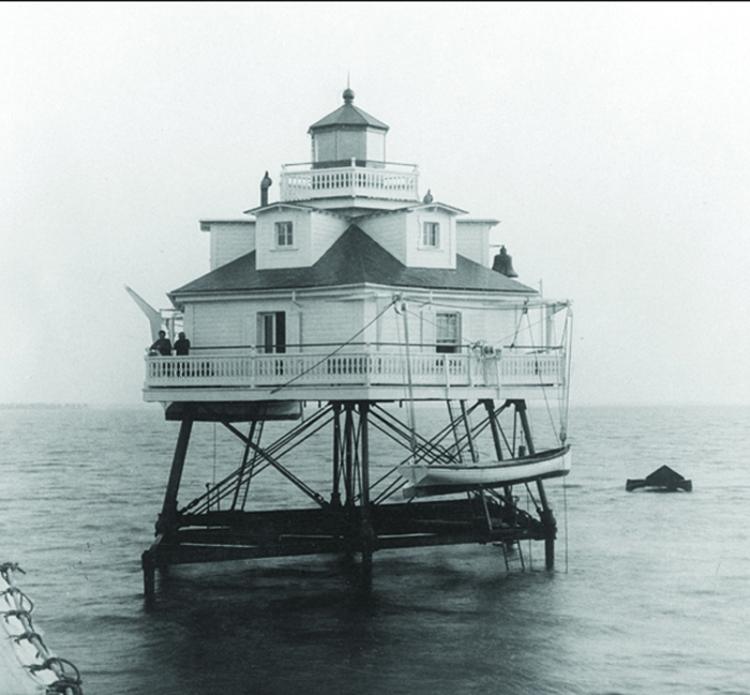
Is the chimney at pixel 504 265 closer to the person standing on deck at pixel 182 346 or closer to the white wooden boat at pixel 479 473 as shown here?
the white wooden boat at pixel 479 473

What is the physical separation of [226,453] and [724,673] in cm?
9595

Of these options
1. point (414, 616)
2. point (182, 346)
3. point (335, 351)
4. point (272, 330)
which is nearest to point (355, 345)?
point (335, 351)

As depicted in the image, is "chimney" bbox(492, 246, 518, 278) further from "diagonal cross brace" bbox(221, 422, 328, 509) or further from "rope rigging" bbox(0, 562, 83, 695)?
"rope rigging" bbox(0, 562, 83, 695)

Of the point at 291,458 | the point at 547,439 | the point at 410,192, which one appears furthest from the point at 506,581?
the point at 547,439

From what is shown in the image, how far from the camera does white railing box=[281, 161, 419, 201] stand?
3183cm

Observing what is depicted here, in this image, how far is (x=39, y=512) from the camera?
5600 centimetres

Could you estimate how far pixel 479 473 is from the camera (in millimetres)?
27891

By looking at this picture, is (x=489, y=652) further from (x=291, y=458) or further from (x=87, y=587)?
(x=291, y=458)

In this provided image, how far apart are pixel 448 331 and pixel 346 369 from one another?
158 inches

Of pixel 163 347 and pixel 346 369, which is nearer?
pixel 346 369

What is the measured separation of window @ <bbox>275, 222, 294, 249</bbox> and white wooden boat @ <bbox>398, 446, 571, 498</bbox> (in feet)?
22.1

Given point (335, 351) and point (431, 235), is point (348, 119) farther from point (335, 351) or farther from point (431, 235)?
point (335, 351)

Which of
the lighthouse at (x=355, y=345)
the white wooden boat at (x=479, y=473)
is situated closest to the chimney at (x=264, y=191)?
the lighthouse at (x=355, y=345)

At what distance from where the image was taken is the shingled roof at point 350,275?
29250mm
